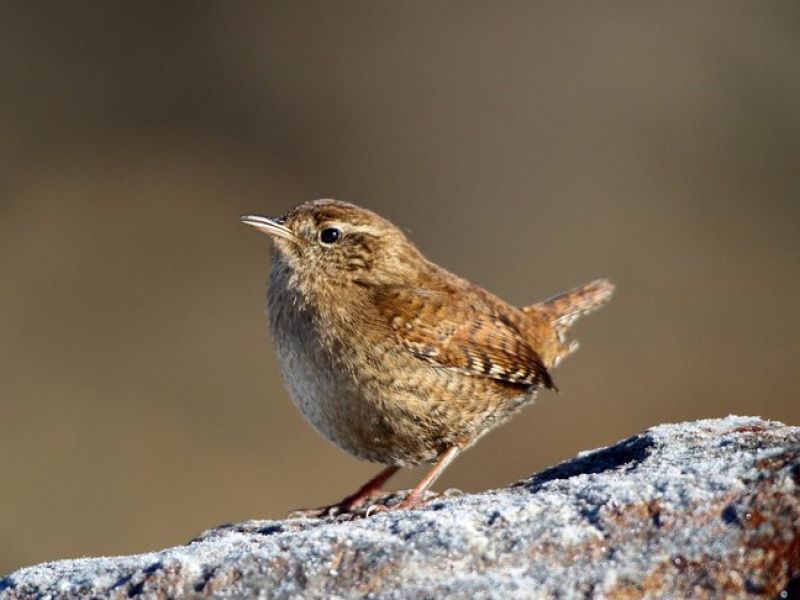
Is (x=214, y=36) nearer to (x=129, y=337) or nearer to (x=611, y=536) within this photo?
(x=129, y=337)

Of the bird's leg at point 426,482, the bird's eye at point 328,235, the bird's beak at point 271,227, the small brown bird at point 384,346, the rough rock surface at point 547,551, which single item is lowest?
the rough rock surface at point 547,551

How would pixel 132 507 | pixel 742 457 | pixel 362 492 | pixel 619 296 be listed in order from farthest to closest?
1. pixel 619 296
2. pixel 132 507
3. pixel 362 492
4. pixel 742 457

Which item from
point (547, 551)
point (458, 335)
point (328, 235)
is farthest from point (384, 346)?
point (547, 551)

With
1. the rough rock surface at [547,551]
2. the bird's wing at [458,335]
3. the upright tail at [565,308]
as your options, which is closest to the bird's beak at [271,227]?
the bird's wing at [458,335]

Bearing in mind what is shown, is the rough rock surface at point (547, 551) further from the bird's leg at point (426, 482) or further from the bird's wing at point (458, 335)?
the bird's wing at point (458, 335)

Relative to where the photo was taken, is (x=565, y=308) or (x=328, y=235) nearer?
(x=328, y=235)

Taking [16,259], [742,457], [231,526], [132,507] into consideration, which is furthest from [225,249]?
[742,457]

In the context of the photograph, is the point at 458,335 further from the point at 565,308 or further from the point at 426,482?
the point at 565,308
